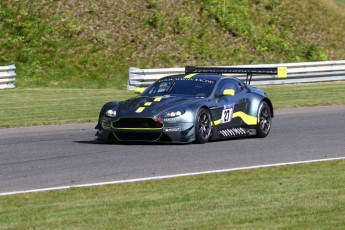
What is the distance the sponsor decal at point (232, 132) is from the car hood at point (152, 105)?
695mm

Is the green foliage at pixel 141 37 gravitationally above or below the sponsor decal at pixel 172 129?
above

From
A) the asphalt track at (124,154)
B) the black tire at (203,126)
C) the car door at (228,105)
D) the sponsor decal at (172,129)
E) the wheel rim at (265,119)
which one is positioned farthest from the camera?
the wheel rim at (265,119)

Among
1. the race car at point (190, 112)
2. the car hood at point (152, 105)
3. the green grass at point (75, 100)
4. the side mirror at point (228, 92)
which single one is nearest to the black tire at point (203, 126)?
the race car at point (190, 112)

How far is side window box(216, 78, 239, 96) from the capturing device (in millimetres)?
16688

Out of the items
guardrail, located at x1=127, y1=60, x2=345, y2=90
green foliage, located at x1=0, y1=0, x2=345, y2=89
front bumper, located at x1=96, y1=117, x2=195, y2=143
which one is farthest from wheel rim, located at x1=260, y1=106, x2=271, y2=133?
green foliage, located at x1=0, y1=0, x2=345, y2=89

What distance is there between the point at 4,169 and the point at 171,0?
23.8 metres

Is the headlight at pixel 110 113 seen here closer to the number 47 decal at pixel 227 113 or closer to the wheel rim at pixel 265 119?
the number 47 decal at pixel 227 113

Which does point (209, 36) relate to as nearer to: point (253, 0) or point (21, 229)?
point (253, 0)

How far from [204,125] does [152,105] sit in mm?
939

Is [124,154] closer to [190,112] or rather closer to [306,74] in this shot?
[190,112]

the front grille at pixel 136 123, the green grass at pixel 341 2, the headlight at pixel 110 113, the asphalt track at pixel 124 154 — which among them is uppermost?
the green grass at pixel 341 2

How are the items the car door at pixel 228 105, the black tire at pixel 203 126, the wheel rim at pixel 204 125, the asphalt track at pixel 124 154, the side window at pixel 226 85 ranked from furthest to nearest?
the side window at pixel 226 85 → the car door at pixel 228 105 → the wheel rim at pixel 204 125 → the black tire at pixel 203 126 → the asphalt track at pixel 124 154

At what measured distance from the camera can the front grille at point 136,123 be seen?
15.4 m

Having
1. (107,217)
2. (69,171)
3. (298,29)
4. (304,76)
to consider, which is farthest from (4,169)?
(298,29)
